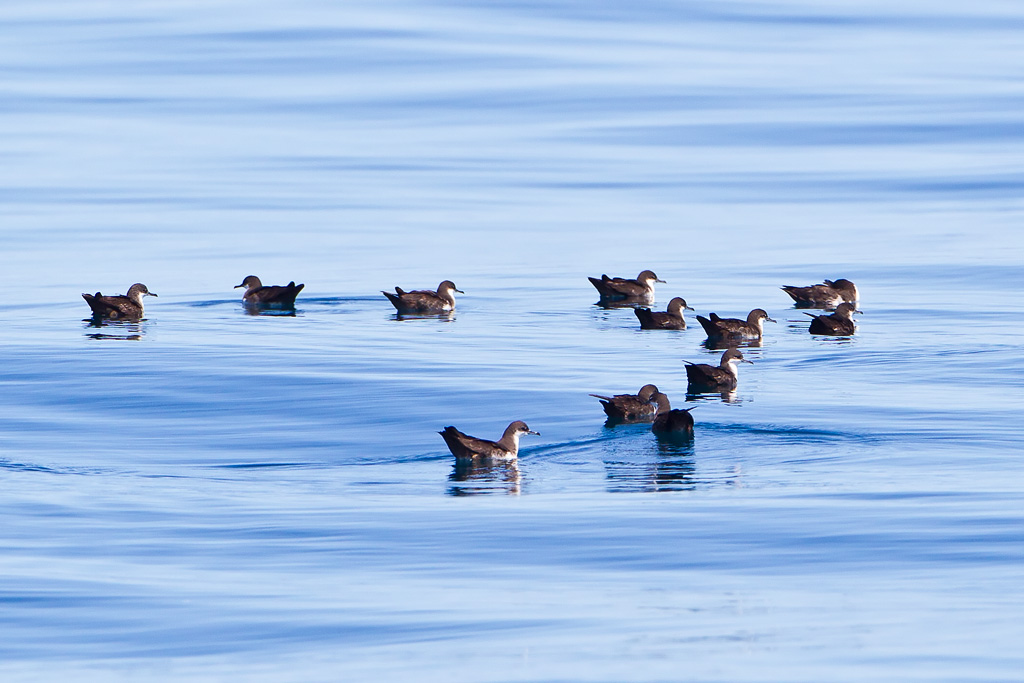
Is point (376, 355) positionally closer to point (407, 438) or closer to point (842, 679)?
point (407, 438)

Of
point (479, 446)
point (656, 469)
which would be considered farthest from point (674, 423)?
point (479, 446)

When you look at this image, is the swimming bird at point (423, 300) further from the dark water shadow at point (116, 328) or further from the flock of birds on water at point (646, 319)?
the dark water shadow at point (116, 328)

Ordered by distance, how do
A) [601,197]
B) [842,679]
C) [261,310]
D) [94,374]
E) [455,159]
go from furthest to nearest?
[455,159] → [601,197] → [261,310] → [94,374] → [842,679]

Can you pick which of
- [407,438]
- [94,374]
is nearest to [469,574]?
[407,438]

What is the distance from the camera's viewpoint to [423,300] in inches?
1006

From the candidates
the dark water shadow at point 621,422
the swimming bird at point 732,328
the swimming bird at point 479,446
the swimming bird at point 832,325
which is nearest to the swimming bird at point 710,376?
the dark water shadow at point 621,422

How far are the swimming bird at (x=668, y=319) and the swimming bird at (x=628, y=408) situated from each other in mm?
7067

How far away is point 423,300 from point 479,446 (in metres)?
10.5

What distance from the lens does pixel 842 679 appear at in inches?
357

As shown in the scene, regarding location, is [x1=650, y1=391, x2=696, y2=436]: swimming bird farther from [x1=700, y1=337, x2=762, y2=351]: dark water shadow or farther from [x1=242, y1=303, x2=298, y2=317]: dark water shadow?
[x1=242, y1=303, x2=298, y2=317]: dark water shadow

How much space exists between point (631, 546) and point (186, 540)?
3285 millimetres

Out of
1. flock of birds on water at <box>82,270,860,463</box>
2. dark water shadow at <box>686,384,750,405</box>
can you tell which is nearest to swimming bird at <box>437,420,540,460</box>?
flock of birds on water at <box>82,270,860,463</box>

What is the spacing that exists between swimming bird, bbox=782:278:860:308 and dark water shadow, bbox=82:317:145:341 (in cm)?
996

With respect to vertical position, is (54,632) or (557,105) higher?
(557,105)
